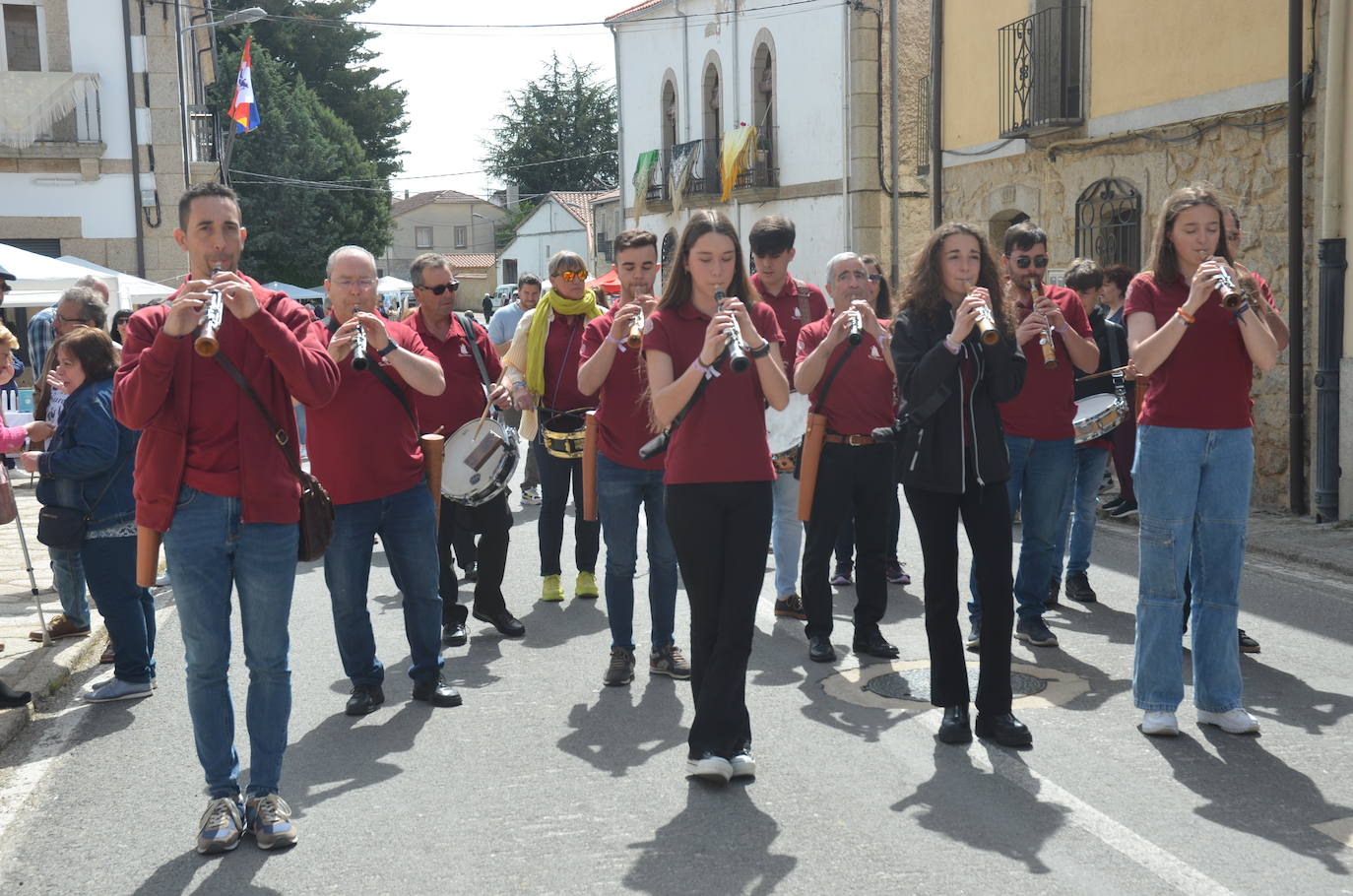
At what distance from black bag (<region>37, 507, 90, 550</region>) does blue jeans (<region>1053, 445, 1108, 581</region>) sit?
4986 millimetres

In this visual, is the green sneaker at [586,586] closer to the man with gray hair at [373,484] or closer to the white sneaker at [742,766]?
the man with gray hair at [373,484]

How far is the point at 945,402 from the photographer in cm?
515

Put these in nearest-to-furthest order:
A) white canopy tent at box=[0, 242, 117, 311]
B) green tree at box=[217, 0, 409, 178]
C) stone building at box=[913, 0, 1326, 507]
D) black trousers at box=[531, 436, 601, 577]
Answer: black trousers at box=[531, 436, 601, 577] < stone building at box=[913, 0, 1326, 507] < white canopy tent at box=[0, 242, 117, 311] < green tree at box=[217, 0, 409, 178]

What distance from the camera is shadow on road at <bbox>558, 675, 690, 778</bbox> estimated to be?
17.1 feet

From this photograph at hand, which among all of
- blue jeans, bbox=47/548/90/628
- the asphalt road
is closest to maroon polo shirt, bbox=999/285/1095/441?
the asphalt road

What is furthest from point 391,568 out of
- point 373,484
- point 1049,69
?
point 1049,69

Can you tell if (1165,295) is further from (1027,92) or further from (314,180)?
(314,180)

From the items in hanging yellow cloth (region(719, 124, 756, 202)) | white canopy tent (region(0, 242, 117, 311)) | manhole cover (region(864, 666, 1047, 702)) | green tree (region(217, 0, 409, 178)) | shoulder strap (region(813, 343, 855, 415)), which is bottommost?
manhole cover (region(864, 666, 1047, 702))

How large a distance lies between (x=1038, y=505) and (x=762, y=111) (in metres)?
22.5

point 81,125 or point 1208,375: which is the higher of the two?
point 81,125

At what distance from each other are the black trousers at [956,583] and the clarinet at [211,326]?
2613mm

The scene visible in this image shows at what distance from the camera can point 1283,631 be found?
700 centimetres

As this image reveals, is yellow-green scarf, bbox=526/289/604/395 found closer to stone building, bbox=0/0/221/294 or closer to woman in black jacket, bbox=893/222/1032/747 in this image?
woman in black jacket, bbox=893/222/1032/747

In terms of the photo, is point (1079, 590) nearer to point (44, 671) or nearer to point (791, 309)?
point (791, 309)
